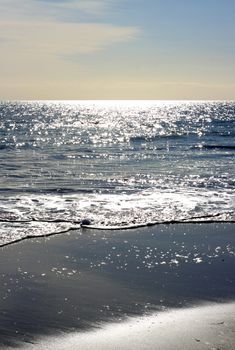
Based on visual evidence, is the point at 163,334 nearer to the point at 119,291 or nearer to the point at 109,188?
the point at 119,291

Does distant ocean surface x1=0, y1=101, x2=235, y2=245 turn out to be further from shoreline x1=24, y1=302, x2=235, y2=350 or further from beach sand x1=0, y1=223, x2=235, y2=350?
shoreline x1=24, y1=302, x2=235, y2=350

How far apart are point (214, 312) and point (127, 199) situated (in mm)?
14050

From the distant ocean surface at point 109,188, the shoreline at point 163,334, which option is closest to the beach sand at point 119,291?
the shoreline at point 163,334

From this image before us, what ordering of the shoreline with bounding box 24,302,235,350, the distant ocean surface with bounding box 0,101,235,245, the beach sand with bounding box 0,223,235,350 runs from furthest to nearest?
the distant ocean surface with bounding box 0,101,235,245 → the beach sand with bounding box 0,223,235,350 → the shoreline with bounding box 24,302,235,350

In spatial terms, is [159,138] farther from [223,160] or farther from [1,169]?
[1,169]

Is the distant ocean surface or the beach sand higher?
the distant ocean surface

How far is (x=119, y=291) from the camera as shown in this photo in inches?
441

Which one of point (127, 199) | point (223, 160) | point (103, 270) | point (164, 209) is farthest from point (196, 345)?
point (223, 160)

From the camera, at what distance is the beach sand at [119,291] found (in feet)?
28.8

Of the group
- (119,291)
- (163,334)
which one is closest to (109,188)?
(119,291)

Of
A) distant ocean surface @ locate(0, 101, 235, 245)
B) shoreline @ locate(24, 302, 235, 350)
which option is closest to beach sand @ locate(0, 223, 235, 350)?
shoreline @ locate(24, 302, 235, 350)

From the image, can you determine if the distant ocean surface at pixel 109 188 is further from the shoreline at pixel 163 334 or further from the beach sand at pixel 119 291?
the shoreline at pixel 163 334

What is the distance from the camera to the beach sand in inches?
346

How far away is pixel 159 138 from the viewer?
2874 inches
